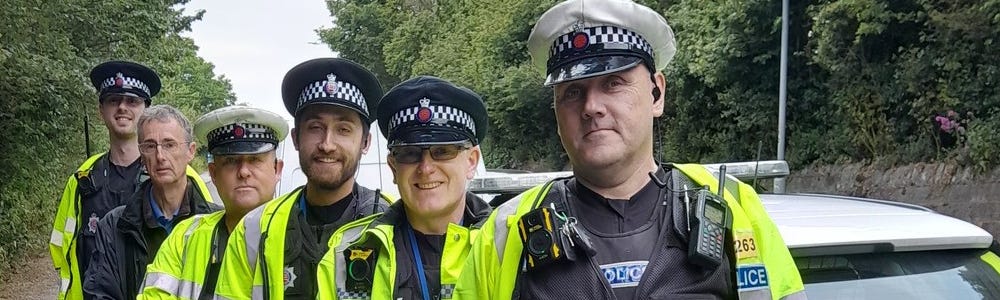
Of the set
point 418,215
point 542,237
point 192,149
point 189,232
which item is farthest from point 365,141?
point 542,237

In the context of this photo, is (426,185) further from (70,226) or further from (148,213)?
(70,226)

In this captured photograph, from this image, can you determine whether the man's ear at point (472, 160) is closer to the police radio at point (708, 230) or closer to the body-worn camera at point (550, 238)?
the body-worn camera at point (550, 238)

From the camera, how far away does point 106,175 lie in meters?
4.34

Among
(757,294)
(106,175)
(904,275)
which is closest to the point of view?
(757,294)

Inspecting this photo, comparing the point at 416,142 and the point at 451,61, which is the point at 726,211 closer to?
the point at 416,142

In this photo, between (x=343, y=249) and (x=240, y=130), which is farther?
(x=240, y=130)

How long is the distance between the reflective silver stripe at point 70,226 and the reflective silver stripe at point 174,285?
1.48 meters

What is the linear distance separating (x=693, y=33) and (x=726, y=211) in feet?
49.6

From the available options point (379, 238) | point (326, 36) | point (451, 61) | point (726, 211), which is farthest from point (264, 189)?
point (326, 36)

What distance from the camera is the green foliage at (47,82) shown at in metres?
8.64

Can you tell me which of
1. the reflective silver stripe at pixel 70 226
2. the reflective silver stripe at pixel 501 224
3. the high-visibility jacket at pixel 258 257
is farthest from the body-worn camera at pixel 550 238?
the reflective silver stripe at pixel 70 226

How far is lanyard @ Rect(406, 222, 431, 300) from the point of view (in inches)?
98.5

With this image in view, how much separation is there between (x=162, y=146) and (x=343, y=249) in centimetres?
153

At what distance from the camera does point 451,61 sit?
30234 mm
